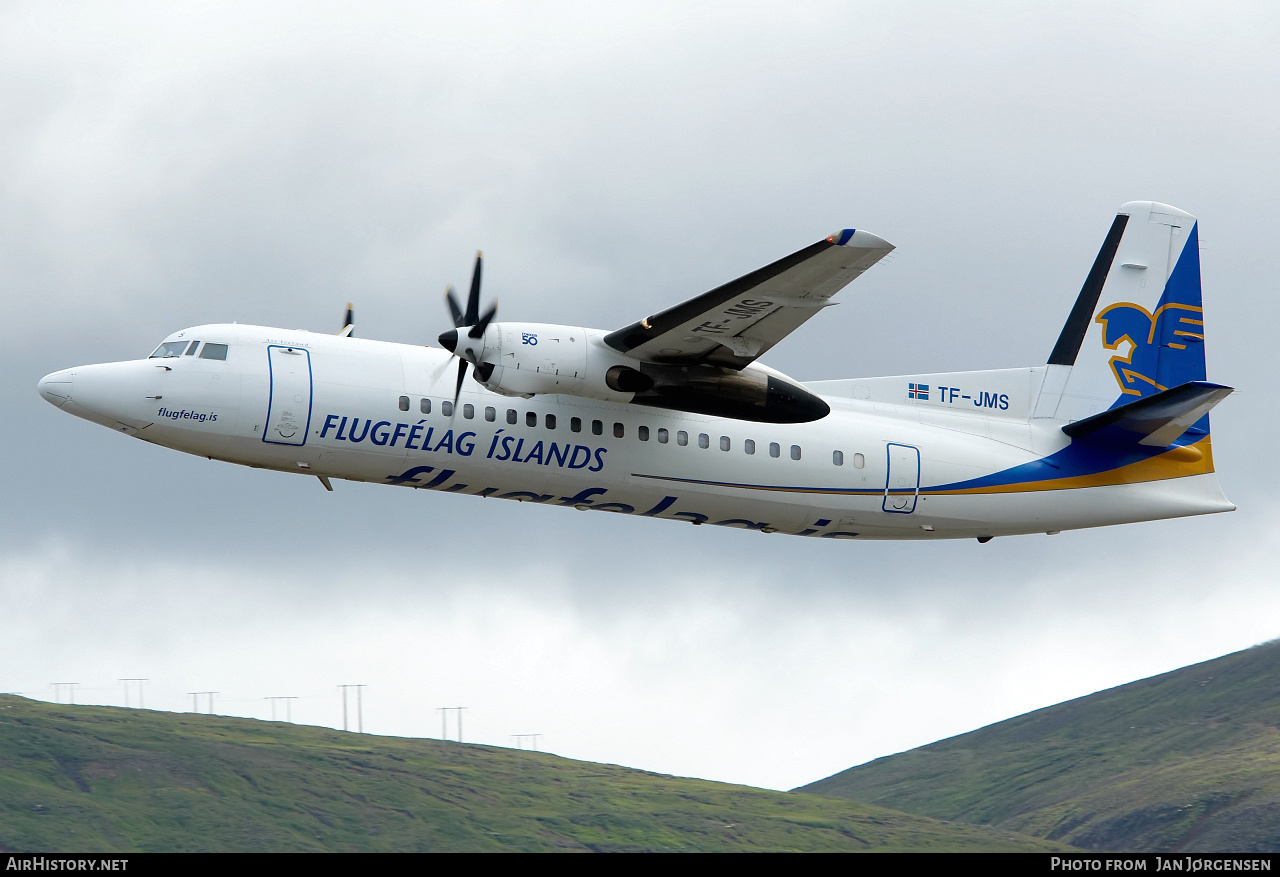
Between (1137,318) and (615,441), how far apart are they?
43.8 ft

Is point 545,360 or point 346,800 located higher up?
point 545,360

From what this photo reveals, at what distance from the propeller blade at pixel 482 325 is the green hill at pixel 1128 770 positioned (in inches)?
3680

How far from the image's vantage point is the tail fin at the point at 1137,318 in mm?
29641

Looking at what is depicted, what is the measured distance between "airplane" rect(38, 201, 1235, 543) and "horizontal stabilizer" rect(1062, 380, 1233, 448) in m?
0.05

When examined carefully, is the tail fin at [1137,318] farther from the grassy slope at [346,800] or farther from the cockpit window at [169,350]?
the grassy slope at [346,800]

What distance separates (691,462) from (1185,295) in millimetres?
13281

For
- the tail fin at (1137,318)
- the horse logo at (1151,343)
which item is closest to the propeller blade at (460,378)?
the tail fin at (1137,318)

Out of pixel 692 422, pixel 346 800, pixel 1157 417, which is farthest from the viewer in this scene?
pixel 346 800

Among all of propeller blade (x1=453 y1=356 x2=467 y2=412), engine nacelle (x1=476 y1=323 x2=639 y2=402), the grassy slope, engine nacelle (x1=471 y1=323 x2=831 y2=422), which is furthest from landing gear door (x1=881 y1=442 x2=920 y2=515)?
the grassy slope

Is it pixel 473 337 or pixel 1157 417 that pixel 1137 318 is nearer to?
pixel 1157 417

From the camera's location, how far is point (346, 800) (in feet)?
332

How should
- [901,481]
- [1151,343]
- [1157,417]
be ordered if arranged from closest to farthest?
[901,481] < [1157,417] < [1151,343]

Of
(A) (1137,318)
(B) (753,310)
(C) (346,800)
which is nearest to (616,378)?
(B) (753,310)
